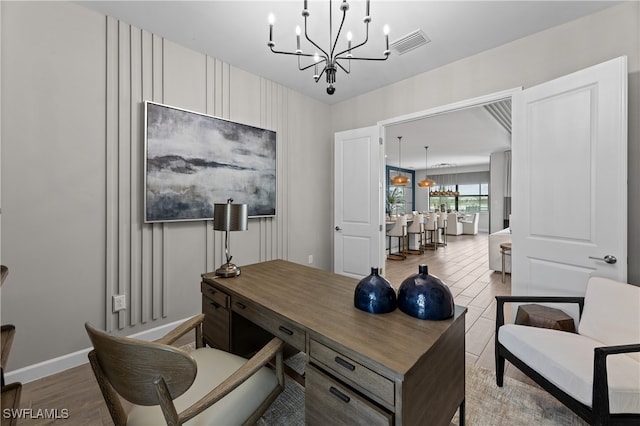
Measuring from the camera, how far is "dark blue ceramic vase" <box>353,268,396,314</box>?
1.24 m

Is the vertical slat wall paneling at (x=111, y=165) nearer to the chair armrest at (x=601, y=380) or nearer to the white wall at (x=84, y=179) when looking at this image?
the white wall at (x=84, y=179)

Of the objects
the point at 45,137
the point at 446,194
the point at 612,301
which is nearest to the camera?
the point at 612,301

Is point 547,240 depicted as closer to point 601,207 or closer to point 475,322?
point 601,207

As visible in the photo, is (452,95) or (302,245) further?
(302,245)

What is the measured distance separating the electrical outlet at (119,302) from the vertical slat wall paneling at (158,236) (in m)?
0.22

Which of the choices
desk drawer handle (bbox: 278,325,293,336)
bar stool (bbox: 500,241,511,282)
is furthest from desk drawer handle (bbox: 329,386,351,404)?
bar stool (bbox: 500,241,511,282)

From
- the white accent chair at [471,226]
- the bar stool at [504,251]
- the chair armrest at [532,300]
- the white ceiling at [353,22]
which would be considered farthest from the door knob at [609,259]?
the white accent chair at [471,226]

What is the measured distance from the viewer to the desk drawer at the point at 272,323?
1170 mm

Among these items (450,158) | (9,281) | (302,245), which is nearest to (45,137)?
(9,281)

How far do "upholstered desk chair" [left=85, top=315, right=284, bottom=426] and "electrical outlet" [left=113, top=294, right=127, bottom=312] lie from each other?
135 cm

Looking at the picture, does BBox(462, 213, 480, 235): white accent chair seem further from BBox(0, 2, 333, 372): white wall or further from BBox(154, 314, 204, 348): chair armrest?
BBox(154, 314, 204, 348): chair armrest

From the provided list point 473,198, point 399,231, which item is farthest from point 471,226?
point 399,231

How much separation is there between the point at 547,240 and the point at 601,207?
425 millimetres

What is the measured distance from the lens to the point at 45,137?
1.92 meters
